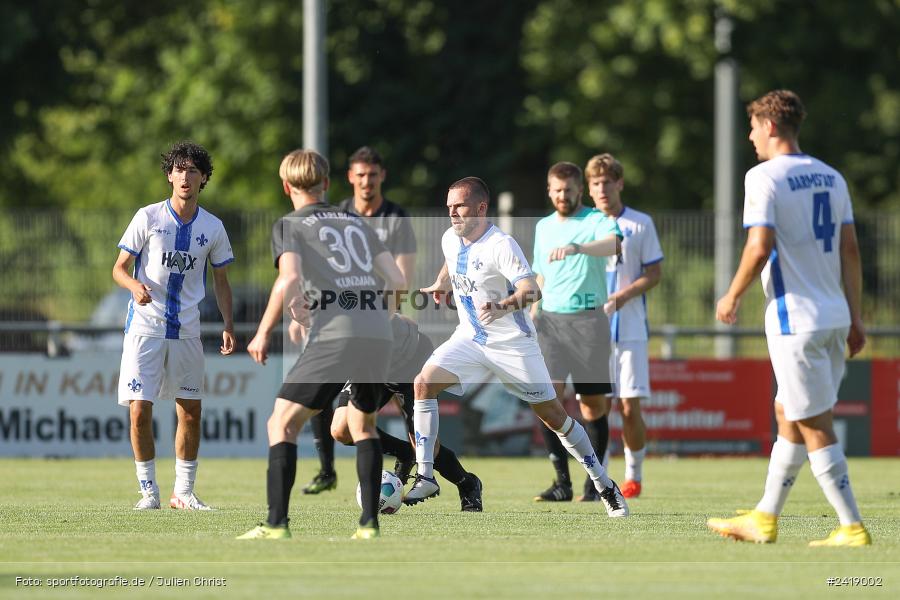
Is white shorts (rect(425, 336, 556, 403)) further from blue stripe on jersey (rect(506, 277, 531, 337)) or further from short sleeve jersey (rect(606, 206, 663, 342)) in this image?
short sleeve jersey (rect(606, 206, 663, 342))

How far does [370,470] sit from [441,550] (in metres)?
0.57

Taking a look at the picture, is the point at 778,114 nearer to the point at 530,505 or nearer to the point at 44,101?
the point at 530,505

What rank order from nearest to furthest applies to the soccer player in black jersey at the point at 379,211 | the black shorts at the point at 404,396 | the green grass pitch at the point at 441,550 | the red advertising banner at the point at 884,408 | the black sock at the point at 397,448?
the green grass pitch at the point at 441,550 → the black shorts at the point at 404,396 → the black sock at the point at 397,448 → the soccer player in black jersey at the point at 379,211 → the red advertising banner at the point at 884,408

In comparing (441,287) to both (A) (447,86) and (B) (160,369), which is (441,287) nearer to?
(B) (160,369)

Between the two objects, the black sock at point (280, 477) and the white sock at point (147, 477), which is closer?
the black sock at point (280, 477)

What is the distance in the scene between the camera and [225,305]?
10914 mm

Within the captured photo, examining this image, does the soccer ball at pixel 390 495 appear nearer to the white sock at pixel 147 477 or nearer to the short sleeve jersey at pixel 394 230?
the white sock at pixel 147 477

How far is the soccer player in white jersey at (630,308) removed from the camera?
12188mm

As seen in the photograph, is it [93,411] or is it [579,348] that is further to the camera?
[93,411]

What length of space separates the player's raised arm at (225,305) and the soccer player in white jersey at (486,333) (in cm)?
130

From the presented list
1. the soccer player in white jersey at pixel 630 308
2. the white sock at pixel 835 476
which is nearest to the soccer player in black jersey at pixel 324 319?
the white sock at pixel 835 476

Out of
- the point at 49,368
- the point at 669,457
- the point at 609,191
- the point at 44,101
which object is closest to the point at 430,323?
the point at 669,457

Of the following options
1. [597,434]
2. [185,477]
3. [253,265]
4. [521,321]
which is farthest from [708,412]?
[185,477]

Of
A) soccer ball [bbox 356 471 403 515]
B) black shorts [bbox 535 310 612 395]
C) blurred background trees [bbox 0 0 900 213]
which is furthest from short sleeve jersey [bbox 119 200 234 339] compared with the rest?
blurred background trees [bbox 0 0 900 213]
